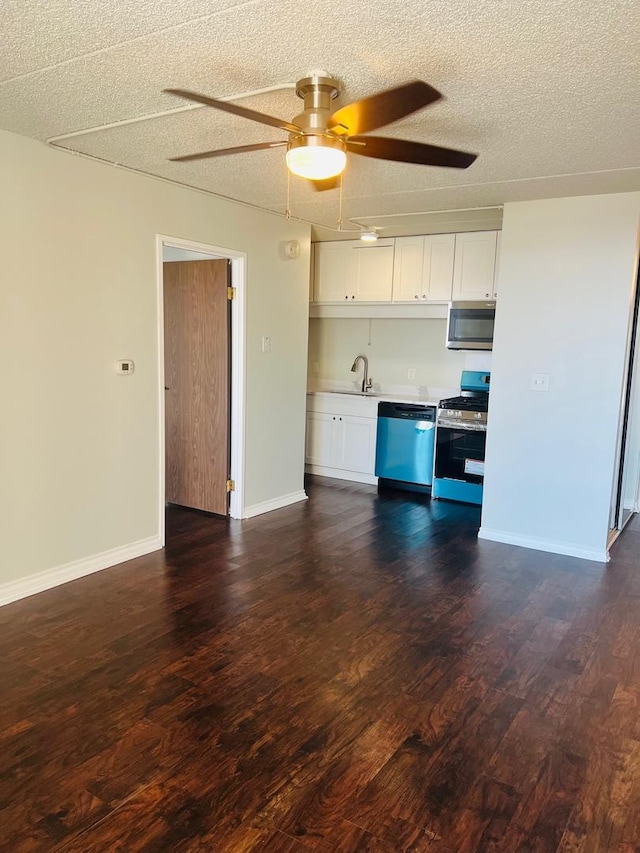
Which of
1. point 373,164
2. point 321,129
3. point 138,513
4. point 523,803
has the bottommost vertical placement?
point 523,803

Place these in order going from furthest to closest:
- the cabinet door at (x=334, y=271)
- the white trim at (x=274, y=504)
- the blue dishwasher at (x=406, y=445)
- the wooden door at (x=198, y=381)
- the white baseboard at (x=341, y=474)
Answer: the white baseboard at (x=341, y=474), the cabinet door at (x=334, y=271), the blue dishwasher at (x=406, y=445), the white trim at (x=274, y=504), the wooden door at (x=198, y=381)

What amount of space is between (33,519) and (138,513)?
75cm

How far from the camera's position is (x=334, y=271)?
5984mm

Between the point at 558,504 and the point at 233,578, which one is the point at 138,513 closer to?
the point at 233,578

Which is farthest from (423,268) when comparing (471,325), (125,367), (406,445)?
(125,367)

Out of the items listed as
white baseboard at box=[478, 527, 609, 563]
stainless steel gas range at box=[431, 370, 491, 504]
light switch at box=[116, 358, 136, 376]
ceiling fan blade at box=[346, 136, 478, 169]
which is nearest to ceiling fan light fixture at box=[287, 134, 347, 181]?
ceiling fan blade at box=[346, 136, 478, 169]

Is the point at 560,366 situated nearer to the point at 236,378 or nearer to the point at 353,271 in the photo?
the point at 236,378

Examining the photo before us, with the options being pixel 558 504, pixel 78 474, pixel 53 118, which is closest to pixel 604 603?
pixel 558 504

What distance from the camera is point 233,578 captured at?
11.8 feet

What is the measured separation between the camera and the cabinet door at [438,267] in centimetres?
529

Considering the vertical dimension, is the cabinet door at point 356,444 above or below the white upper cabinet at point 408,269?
below

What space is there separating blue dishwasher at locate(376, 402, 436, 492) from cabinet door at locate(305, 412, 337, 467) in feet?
1.78

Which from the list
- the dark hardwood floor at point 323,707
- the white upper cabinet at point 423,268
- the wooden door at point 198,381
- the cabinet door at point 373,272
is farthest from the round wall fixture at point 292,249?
the dark hardwood floor at point 323,707

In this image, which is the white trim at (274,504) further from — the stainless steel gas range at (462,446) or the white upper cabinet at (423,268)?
the white upper cabinet at (423,268)
